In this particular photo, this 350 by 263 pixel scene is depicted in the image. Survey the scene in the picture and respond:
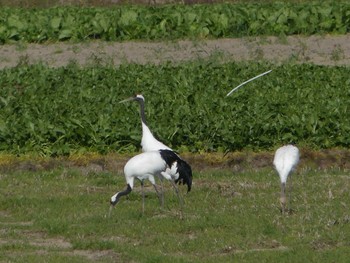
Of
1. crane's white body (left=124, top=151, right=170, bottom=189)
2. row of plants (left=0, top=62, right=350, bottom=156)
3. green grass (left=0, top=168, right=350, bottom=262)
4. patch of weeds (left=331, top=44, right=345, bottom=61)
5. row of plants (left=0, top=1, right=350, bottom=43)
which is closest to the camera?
green grass (left=0, top=168, right=350, bottom=262)

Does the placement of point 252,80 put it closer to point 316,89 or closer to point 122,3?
point 316,89

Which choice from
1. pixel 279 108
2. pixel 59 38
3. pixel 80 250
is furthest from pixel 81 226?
pixel 59 38

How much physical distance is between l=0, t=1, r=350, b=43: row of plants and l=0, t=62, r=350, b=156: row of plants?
11305mm

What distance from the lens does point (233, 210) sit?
1628 cm

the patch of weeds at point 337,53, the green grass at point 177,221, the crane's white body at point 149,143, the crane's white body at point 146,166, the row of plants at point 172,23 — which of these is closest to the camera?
the green grass at point 177,221

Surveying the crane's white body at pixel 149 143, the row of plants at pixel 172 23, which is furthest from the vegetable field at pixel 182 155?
the row of plants at pixel 172 23

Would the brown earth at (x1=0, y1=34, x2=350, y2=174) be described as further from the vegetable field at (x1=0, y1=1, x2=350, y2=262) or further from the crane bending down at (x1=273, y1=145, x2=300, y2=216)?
the crane bending down at (x1=273, y1=145, x2=300, y2=216)

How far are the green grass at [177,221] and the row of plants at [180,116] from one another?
1201 mm

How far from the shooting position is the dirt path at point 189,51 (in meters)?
31.8

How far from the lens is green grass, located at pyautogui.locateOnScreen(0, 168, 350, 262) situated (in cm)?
1405

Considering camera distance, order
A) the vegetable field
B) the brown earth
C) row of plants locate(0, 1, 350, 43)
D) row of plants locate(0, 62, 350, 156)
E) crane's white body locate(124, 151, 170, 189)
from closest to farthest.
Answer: the vegetable field
crane's white body locate(124, 151, 170, 189)
row of plants locate(0, 62, 350, 156)
the brown earth
row of plants locate(0, 1, 350, 43)

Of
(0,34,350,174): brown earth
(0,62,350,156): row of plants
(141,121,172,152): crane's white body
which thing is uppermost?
(141,121,172,152): crane's white body

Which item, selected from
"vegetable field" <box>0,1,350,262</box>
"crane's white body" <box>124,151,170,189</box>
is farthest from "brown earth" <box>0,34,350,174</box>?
"crane's white body" <box>124,151,170,189</box>

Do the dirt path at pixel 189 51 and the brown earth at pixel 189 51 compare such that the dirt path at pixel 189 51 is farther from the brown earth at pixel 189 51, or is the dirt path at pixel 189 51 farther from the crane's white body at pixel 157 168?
the crane's white body at pixel 157 168
